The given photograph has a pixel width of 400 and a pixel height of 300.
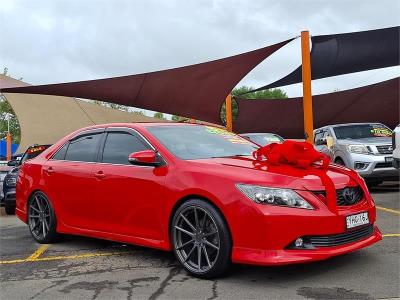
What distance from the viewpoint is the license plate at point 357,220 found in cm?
466

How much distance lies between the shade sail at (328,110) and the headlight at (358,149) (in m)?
10.2

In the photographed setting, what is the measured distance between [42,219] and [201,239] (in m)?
2.82

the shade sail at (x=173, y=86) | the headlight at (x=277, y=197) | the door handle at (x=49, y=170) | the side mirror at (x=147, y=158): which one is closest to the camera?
the headlight at (x=277, y=197)

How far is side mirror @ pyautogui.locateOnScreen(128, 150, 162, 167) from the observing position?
5.20m

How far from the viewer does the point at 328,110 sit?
2372 centimetres

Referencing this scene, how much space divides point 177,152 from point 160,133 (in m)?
0.46

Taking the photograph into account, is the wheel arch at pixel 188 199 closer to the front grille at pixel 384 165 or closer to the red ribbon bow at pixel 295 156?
the red ribbon bow at pixel 295 156

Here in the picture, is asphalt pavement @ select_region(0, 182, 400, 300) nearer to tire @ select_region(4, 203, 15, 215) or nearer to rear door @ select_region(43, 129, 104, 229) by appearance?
rear door @ select_region(43, 129, 104, 229)

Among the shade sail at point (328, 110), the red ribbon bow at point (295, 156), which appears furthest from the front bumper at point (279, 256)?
Result: the shade sail at point (328, 110)

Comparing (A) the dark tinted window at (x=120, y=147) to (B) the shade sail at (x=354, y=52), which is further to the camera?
(B) the shade sail at (x=354, y=52)

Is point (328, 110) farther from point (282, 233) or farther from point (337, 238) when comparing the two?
point (282, 233)

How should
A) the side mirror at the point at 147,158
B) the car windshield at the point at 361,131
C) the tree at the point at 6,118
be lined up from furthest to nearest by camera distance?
the tree at the point at 6,118
the car windshield at the point at 361,131
the side mirror at the point at 147,158

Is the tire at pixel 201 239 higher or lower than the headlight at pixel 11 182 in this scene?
lower

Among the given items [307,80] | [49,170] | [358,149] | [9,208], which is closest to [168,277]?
[49,170]
